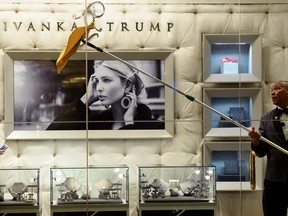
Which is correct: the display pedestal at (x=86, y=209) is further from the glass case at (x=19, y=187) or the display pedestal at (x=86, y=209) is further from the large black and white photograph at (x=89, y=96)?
the large black and white photograph at (x=89, y=96)

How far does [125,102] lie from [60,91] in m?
0.34

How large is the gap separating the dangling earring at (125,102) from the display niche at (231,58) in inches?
16.1

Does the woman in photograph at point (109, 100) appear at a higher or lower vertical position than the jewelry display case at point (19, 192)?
higher

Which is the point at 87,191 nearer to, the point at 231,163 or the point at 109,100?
the point at 109,100

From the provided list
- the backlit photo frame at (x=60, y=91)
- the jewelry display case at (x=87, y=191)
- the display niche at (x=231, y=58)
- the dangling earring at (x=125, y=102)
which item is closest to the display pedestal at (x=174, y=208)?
the jewelry display case at (x=87, y=191)

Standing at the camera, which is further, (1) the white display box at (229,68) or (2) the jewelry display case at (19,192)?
(1) the white display box at (229,68)

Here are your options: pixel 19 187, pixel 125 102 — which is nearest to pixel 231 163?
pixel 125 102

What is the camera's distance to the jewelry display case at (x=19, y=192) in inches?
97.0

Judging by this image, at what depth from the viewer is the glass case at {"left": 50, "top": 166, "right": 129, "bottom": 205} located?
2.50 meters

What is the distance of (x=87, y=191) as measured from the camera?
8.23 feet

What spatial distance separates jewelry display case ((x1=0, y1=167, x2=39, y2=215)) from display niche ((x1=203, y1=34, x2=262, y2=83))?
1026mm

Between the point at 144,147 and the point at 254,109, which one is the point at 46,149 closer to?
the point at 144,147

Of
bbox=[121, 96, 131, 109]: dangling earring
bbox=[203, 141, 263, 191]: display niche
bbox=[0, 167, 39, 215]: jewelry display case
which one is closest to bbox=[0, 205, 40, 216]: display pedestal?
bbox=[0, 167, 39, 215]: jewelry display case

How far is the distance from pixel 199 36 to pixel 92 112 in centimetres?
68
